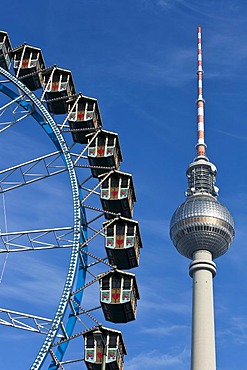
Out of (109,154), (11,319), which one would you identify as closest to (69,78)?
(109,154)

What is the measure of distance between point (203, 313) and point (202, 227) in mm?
14673

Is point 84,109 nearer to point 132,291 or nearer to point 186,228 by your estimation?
point 132,291

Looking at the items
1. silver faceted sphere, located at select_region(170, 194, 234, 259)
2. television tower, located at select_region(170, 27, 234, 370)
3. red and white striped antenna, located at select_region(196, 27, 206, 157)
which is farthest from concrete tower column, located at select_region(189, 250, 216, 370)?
red and white striped antenna, located at select_region(196, 27, 206, 157)

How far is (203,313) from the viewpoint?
125875mm

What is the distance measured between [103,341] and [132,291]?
204 inches

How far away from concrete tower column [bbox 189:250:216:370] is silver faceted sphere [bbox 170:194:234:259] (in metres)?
2.22

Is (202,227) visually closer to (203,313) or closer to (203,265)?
(203,265)

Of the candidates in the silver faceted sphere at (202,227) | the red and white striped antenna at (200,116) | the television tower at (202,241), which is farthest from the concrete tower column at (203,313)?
the red and white striped antenna at (200,116)

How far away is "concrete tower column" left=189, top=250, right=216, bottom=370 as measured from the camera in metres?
121

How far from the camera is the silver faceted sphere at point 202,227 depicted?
13062 centimetres

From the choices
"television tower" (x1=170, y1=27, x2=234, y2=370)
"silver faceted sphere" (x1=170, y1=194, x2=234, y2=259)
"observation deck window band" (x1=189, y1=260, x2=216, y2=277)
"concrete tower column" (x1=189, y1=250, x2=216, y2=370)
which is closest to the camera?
"concrete tower column" (x1=189, y1=250, x2=216, y2=370)

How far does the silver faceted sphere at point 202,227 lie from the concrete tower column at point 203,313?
2222 mm

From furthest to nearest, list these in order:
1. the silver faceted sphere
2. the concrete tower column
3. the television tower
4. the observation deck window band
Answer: the observation deck window band → the silver faceted sphere → the television tower → the concrete tower column

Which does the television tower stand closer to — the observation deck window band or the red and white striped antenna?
the observation deck window band
